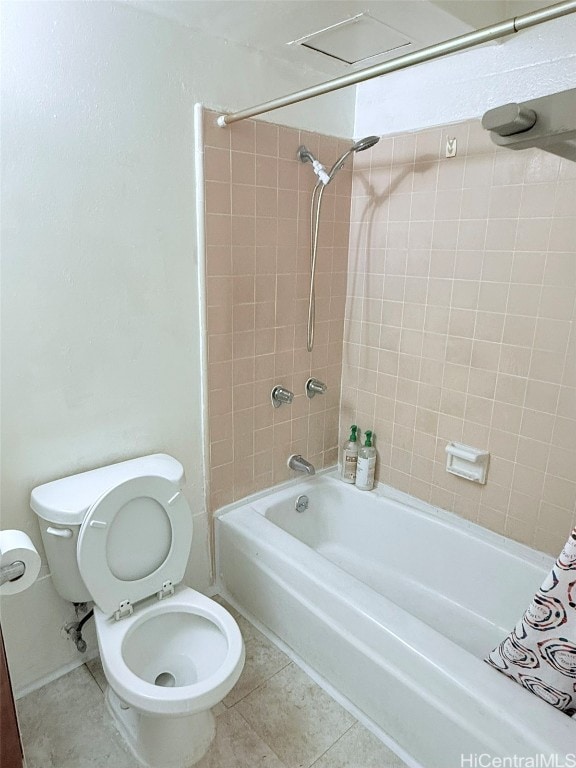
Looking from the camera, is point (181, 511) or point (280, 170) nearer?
point (181, 511)

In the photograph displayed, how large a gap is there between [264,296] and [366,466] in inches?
35.1

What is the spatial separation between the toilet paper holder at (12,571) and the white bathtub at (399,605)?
0.88m

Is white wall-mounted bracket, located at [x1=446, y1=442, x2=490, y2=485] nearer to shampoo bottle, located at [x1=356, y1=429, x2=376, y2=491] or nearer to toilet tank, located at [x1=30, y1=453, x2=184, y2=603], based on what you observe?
shampoo bottle, located at [x1=356, y1=429, x2=376, y2=491]

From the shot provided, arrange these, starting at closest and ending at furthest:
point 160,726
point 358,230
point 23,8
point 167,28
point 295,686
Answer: point 23,8 → point 160,726 → point 167,28 → point 295,686 → point 358,230

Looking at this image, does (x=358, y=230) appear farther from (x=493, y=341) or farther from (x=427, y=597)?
(x=427, y=597)

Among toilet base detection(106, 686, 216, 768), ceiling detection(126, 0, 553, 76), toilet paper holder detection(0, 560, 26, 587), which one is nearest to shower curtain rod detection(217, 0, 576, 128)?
ceiling detection(126, 0, 553, 76)

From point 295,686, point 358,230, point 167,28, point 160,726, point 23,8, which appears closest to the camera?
point 23,8

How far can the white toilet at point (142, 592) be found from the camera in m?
1.42

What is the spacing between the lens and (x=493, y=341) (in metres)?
1.81

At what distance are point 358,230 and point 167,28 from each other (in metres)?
1.03

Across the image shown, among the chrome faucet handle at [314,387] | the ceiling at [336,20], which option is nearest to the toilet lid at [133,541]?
the chrome faucet handle at [314,387]

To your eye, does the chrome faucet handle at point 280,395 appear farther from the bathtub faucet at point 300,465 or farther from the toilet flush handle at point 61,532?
the toilet flush handle at point 61,532

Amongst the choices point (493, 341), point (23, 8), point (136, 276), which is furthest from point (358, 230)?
point (23, 8)

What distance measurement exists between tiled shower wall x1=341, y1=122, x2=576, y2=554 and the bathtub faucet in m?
0.34
